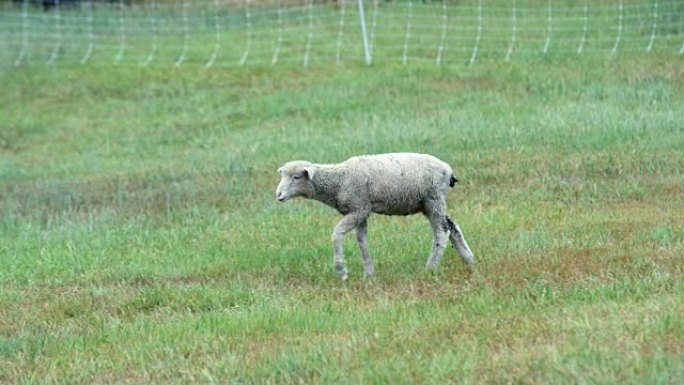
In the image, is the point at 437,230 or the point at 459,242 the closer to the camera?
the point at 437,230

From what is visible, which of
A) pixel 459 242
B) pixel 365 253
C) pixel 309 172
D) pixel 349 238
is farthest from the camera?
pixel 349 238

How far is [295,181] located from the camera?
31.8 feet

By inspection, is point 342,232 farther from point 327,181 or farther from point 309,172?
point 309,172

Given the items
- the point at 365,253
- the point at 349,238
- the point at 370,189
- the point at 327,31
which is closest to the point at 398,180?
the point at 370,189

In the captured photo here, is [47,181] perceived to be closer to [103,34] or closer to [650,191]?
[650,191]

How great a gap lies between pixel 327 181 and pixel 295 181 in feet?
0.81

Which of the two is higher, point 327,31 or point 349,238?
point 349,238

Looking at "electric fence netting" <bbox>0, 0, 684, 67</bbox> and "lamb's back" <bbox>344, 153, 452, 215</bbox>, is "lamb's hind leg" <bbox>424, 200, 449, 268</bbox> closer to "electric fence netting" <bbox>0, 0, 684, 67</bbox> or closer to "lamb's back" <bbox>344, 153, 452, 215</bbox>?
"lamb's back" <bbox>344, 153, 452, 215</bbox>

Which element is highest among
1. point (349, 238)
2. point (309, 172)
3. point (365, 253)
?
point (309, 172)

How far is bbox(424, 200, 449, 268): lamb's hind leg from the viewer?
9.85 m

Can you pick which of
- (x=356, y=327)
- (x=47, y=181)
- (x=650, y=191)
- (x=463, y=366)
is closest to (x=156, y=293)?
(x=356, y=327)

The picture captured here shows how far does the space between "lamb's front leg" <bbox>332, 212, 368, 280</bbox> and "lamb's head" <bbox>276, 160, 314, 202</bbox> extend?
1.16 ft

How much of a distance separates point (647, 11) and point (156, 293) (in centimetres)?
1676

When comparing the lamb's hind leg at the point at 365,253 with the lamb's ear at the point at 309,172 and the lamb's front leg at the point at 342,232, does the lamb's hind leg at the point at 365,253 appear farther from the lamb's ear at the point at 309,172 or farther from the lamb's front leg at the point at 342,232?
the lamb's ear at the point at 309,172
